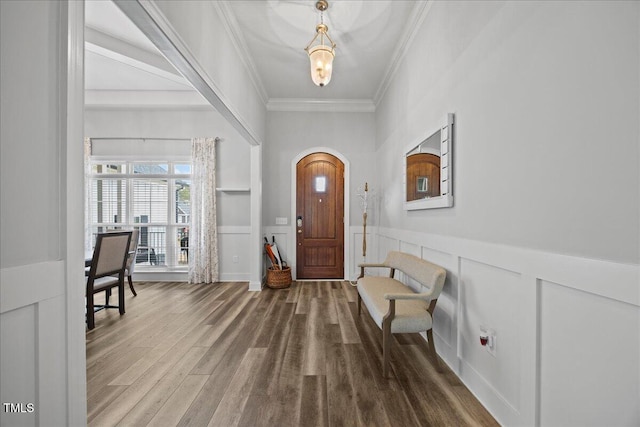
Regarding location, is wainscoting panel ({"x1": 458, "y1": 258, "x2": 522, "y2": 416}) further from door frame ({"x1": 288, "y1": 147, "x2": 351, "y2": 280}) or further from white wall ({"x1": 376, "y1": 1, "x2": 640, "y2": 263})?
door frame ({"x1": 288, "y1": 147, "x2": 351, "y2": 280})

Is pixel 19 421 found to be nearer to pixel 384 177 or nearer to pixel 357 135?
pixel 384 177

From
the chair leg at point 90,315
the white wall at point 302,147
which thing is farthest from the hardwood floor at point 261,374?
the white wall at point 302,147

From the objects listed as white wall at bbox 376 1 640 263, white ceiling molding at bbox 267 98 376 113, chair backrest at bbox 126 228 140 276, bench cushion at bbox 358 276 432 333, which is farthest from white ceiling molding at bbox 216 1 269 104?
bench cushion at bbox 358 276 432 333

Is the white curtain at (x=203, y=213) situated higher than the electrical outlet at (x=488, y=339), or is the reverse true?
A: the white curtain at (x=203, y=213)

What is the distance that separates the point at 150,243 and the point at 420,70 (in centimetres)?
509

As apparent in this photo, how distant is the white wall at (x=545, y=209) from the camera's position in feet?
3.36

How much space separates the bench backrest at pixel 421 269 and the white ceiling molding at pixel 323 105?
3049 millimetres

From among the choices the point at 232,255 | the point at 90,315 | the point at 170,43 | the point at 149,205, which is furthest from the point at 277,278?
the point at 170,43

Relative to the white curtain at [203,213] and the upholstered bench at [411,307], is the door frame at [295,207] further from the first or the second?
the upholstered bench at [411,307]

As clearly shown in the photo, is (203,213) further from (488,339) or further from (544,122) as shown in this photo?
(544,122)

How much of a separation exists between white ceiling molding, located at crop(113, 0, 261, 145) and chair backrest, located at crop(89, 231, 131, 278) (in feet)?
6.31

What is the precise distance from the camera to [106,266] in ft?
10.6

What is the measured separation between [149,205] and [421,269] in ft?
15.8

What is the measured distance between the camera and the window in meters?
5.10
